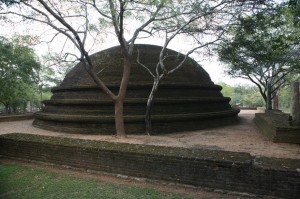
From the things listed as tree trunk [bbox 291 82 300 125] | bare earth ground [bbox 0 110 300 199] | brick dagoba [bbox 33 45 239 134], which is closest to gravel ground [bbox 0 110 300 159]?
bare earth ground [bbox 0 110 300 199]

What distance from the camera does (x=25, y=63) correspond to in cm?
1812

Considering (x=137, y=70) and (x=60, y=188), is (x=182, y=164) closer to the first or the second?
(x=60, y=188)

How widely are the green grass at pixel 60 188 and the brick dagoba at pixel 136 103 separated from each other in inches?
220

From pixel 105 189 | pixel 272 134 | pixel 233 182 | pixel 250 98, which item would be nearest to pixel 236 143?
pixel 272 134

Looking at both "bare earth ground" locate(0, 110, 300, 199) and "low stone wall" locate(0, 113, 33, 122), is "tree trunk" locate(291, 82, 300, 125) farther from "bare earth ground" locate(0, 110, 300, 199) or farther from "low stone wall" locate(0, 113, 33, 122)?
"low stone wall" locate(0, 113, 33, 122)

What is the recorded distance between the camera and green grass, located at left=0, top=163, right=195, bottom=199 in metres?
4.75

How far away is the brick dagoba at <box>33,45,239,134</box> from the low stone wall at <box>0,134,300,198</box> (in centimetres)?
473

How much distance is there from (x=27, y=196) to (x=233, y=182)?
371 cm

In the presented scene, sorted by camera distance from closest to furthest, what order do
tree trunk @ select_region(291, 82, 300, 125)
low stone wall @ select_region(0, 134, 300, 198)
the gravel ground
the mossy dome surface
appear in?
low stone wall @ select_region(0, 134, 300, 198) < the gravel ground < tree trunk @ select_region(291, 82, 300, 125) < the mossy dome surface

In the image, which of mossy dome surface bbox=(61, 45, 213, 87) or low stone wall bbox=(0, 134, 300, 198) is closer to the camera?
low stone wall bbox=(0, 134, 300, 198)

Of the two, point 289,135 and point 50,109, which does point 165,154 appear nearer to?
point 289,135

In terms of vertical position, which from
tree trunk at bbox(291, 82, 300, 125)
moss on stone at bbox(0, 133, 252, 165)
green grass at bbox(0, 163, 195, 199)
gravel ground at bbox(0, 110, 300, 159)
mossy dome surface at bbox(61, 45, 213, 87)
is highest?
mossy dome surface at bbox(61, 45, 213, 87)

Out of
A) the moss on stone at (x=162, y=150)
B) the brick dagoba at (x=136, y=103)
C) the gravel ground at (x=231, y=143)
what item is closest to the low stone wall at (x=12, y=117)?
the brick dagoba at (x=136, y=103)

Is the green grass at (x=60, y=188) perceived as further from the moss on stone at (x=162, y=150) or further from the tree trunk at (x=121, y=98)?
the tree trunk at (x=121, y=98)
